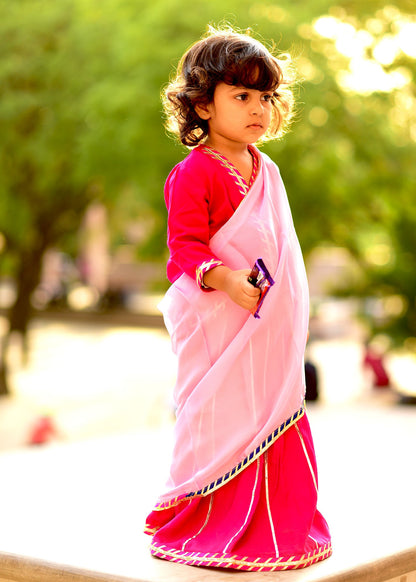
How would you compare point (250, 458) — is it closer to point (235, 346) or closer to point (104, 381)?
point (235, 346)

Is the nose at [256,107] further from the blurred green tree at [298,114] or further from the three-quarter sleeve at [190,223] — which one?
the blurred green tree at [298,114]

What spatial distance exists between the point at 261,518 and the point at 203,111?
1.11m

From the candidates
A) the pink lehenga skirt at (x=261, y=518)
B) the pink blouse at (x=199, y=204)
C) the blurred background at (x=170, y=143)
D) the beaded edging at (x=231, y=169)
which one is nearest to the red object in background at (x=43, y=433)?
the blurred background at (x=170, y=143)

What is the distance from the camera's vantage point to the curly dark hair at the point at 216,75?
232 cm

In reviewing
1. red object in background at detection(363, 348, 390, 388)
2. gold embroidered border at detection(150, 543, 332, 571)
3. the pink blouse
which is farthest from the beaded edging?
red object in background at detection(363, 348, 390, 388)

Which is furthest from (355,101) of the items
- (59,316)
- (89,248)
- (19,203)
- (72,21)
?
(89,248)

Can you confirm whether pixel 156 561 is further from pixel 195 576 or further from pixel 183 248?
pixel 183 248

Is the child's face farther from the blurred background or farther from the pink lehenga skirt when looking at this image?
the blurred background

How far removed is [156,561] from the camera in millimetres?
2420

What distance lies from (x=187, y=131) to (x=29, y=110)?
10.9m

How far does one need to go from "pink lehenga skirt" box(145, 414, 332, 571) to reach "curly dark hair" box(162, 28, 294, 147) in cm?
88

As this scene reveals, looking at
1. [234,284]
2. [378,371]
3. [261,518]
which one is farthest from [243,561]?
[378,371]

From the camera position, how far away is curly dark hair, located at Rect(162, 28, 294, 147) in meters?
2.32

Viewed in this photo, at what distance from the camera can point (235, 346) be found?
2.36m
